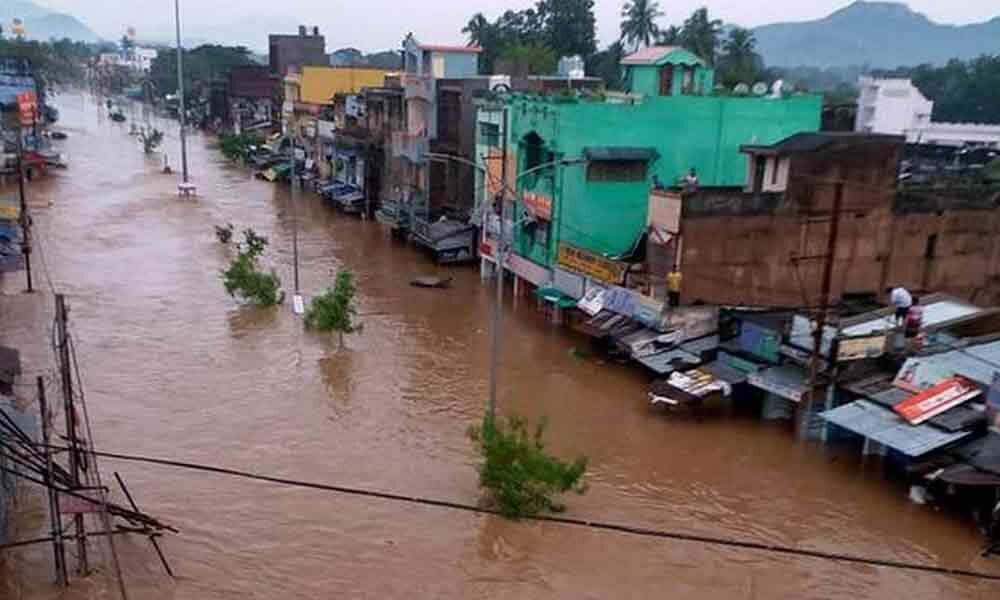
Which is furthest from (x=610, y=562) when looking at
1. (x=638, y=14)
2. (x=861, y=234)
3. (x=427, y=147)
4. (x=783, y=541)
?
(x=638, y=14)

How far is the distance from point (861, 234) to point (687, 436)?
9621 mm

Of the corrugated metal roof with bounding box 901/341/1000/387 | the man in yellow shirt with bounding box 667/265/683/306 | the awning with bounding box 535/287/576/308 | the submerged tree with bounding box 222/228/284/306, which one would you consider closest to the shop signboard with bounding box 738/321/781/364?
the man in yellow shirt with bounding box 667/265/683/306

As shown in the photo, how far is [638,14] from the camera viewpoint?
73.6 meters

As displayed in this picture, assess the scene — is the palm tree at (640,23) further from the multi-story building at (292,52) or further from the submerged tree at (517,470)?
the submerged tree at (517,470)

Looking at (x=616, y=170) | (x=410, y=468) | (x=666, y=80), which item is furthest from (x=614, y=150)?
(x=410, y=468)

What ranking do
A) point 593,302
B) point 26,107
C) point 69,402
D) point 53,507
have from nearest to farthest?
1. point 53,507
2. point 69,402
3. point 593,302
4. point 26,107

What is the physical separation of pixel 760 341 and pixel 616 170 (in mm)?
9948

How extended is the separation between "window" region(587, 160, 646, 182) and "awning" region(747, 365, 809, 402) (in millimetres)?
10512

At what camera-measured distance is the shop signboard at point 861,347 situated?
19.8 meters

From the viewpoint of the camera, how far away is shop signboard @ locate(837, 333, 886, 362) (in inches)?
779

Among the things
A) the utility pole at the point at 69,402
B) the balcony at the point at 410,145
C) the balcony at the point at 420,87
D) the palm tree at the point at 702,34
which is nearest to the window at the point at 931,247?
the balcony at the point at 410,145

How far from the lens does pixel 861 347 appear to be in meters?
20.0

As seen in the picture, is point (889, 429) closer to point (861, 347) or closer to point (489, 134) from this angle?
point (861, 347)

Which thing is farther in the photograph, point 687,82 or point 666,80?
point 687,82
